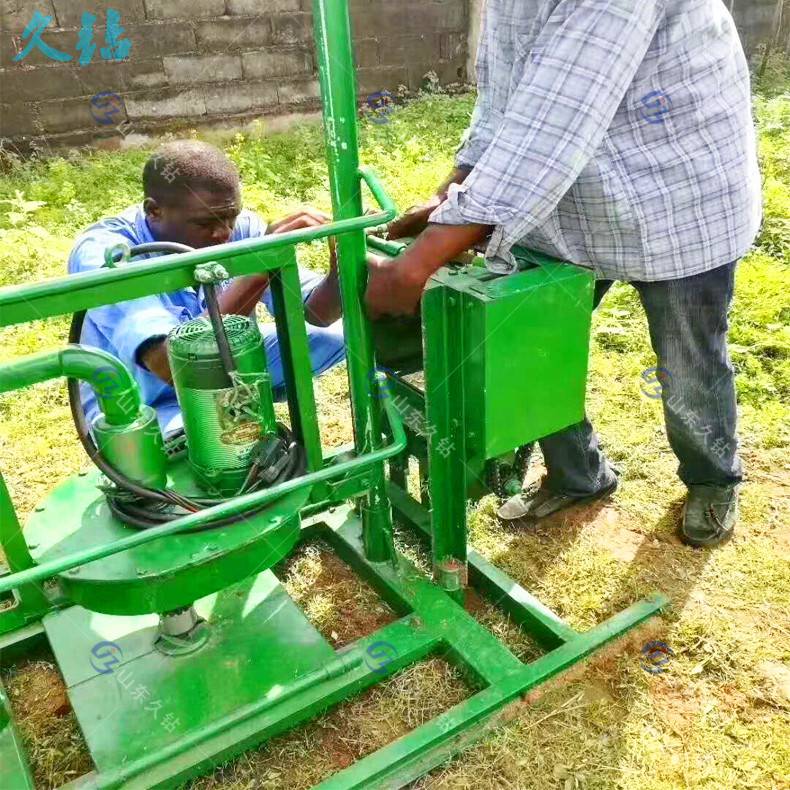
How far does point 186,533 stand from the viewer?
6.37 ft

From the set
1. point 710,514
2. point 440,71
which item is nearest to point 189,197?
point 710,514

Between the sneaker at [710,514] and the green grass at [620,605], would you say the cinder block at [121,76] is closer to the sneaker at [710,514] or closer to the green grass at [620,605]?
the green grass at [620,605]

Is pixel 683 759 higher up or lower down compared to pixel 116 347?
lower down

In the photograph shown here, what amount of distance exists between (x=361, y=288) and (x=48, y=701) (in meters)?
1.63

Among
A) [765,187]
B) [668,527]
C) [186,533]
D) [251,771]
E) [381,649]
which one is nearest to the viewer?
[186,533]

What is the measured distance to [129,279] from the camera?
5.31 feet

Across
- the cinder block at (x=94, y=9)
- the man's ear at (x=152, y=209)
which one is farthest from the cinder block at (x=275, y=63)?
the man's ear at (x=152, y=209)

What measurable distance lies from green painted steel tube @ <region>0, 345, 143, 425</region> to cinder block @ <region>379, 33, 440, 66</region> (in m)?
7.10

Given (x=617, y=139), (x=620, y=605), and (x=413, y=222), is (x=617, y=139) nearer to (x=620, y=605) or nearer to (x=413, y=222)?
(x=413, y=222)

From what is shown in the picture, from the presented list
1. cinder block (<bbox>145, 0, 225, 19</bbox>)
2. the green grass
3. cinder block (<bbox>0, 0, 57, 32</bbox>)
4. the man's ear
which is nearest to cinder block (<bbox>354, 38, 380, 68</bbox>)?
cinder block (<bbox>145, 0, 225, 19</bbox>)

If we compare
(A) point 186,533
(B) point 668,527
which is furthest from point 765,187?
(A) point 186,533

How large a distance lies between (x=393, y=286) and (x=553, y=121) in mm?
572

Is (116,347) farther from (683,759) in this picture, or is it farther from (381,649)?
(683,759)

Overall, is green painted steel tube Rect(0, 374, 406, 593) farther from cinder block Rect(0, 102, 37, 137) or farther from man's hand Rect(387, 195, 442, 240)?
cinder block Rect(0, 102, 37, 137)
